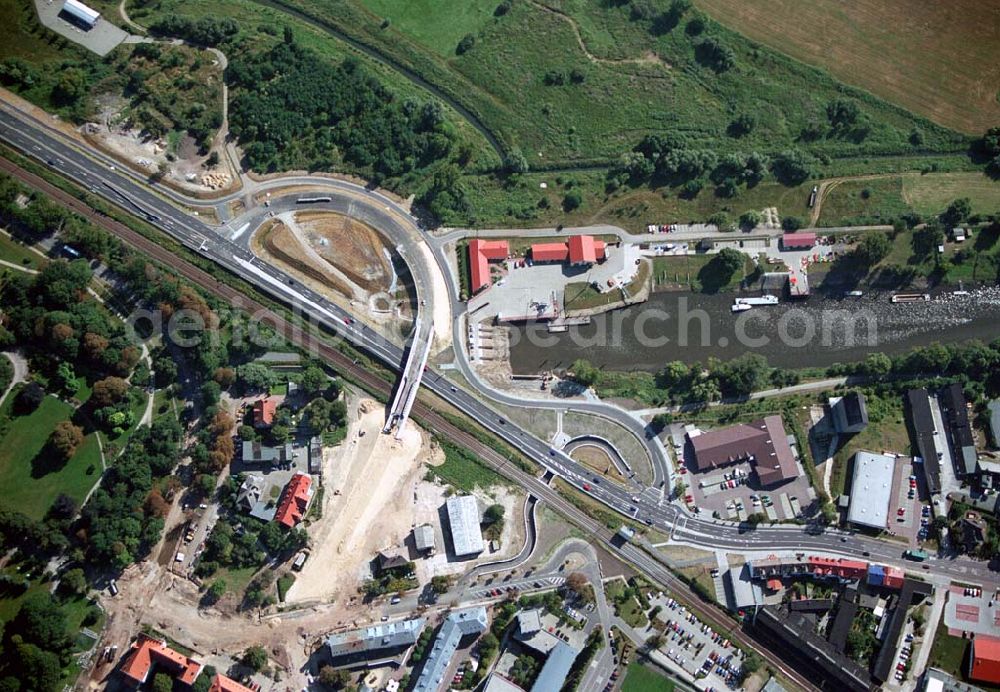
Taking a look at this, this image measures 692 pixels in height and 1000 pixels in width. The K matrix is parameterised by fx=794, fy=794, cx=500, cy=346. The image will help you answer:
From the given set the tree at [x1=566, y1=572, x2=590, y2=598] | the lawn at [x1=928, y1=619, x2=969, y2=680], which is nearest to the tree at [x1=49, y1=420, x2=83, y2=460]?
the tree at [x1=566, y1=572, x2=590, y2=598]

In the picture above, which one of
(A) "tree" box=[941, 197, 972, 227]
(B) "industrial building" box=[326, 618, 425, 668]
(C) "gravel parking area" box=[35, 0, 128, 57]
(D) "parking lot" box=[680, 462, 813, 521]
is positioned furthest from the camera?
(A) "tree" box=[941, 197, 972, 227]

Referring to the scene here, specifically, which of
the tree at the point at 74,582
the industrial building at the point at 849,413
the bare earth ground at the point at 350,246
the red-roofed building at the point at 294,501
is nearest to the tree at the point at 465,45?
the bare earth ground at the point at 350,246

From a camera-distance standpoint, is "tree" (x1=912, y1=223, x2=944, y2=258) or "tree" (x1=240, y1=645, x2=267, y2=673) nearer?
"tree" (x1=240, y1=645, x2=267, y2=673)

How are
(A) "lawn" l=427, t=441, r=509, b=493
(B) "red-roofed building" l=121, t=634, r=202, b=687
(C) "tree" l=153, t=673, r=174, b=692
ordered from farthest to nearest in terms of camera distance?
(A) "lawn" l=427, t=441, r=509, b=493, (B) "red-roofed building" l=121, t=634, r=202, b=687, (C) "tree" l=153, t=673, r=174, b=692

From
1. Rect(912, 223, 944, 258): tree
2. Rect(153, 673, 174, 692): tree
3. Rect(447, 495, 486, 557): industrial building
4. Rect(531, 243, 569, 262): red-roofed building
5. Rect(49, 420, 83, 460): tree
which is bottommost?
Rect(153, 673, 174, 692): tree

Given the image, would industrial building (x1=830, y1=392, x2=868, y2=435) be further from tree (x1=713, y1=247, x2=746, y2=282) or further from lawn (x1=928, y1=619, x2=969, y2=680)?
lawn (x1=928, y1=619, x2=969, y2=680)

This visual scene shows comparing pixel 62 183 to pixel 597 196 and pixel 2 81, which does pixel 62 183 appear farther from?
pixel 597 196

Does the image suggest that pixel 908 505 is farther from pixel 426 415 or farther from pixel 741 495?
pixel 426 415

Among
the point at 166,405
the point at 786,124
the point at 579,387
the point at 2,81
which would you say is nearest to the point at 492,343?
the point at 579,387
